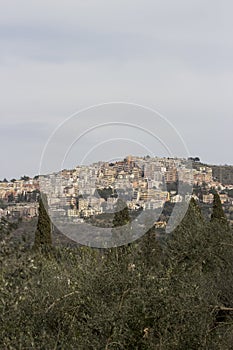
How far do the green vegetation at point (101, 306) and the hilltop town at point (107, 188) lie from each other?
2213mm

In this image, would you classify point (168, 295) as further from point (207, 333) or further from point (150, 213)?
point (150, 213)

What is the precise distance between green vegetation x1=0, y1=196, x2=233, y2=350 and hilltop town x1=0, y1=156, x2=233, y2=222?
2.21m

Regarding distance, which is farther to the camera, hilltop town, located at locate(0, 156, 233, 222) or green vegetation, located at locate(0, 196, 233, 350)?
hilltop town, located at locate(0, 156, 233, 222)

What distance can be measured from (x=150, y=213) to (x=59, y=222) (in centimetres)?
378

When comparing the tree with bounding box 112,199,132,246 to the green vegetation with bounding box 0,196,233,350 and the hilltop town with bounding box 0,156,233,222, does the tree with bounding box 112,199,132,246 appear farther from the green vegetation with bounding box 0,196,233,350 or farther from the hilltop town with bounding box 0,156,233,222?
the green vegetation with bounding box 0,196,233,350

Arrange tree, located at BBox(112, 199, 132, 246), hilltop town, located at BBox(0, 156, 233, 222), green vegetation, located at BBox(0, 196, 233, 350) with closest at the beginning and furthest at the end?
green vegetation, located at BBox(0, 196, 233, 350) < hilltop town, located at BBox(0, 156, 233, 222) < tree, located at BBox(112, 199, 132, 246)

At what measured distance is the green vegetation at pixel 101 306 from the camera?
29.3 feet

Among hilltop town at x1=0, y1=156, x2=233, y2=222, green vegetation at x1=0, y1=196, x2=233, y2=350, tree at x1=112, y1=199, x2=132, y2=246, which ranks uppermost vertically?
hilltop town at x1=0, y1=156, x2=233, y2=222

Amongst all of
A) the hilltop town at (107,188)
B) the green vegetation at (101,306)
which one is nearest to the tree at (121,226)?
the hilltop town at (107,188)

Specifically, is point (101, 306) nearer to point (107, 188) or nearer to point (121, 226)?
point (107, 188)

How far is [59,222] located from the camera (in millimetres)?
15320

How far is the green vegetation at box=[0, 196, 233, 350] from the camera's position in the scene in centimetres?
892

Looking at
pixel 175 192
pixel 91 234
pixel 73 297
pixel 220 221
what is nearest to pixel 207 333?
pixel 73 297

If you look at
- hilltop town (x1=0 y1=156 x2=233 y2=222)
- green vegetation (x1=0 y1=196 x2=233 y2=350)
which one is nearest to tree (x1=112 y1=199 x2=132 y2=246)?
hilltop town (x1=0 y1=156 x2=233 y2=222)
